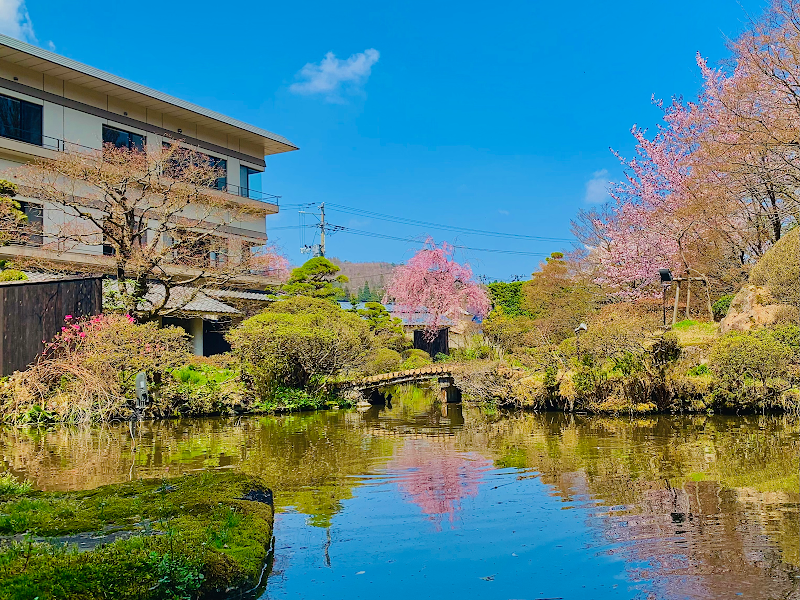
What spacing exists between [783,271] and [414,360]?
12.9m

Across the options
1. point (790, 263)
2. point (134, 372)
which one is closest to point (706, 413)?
point (790, 263)

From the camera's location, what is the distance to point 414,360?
2619cm

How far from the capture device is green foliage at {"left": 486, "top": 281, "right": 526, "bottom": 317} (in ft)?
108

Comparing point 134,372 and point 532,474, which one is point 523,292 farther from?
point 532,474

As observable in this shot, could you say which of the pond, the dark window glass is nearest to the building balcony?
the dark window glass

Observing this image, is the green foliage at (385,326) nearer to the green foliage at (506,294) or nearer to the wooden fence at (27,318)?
the green foliage at (506,294)

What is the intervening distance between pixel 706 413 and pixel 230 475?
476 inches

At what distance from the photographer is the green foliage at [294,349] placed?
58.9 ft

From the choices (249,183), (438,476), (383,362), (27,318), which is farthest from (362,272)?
(438,476)

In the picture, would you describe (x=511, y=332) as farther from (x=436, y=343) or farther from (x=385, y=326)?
(x=436, y=343)

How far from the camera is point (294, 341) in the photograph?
711 inches

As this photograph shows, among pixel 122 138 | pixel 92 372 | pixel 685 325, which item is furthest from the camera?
pixel 122 138

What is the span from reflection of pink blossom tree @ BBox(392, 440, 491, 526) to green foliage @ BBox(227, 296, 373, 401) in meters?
6.76

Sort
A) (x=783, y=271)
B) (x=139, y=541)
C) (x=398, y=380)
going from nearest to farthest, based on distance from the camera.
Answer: (x=139, y=541), (x=783, y=271), (x=398, y=380)
